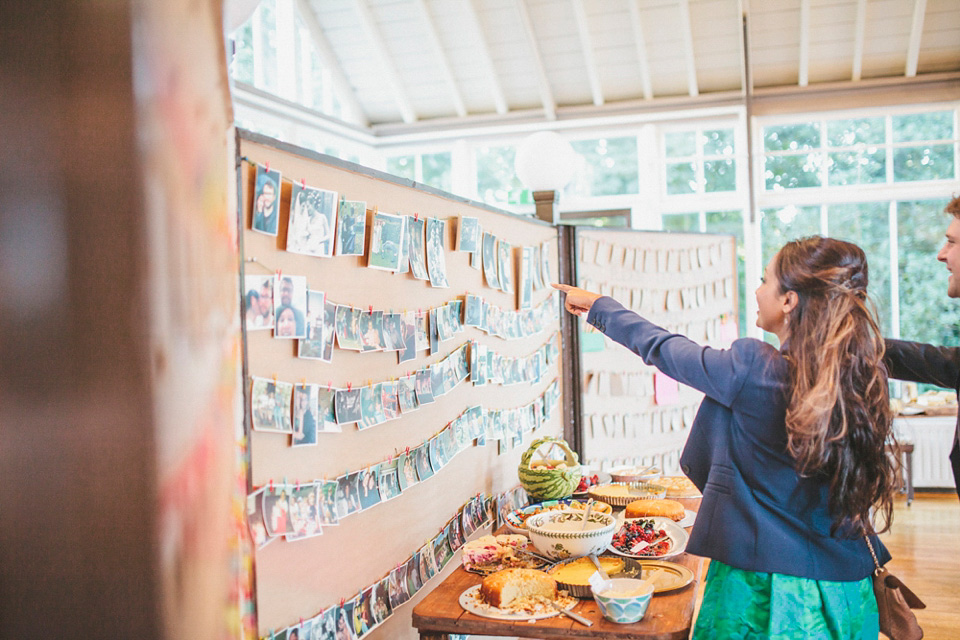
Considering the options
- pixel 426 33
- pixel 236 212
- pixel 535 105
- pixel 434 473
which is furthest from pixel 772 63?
pixel 236 212

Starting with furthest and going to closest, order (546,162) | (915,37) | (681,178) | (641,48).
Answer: (681,178)
(641,48)
(915,37)
(546,162)

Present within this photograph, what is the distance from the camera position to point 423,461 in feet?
5.98

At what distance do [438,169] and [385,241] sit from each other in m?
6.53

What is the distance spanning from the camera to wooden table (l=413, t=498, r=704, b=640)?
142 centimetres

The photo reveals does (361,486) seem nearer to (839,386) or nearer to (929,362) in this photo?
(839,386)

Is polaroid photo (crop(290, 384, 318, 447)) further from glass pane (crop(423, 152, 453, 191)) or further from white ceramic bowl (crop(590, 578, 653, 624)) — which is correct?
glass pane (crop(423, 152, 453, 191))

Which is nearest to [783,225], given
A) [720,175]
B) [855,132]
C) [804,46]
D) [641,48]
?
[720,175]

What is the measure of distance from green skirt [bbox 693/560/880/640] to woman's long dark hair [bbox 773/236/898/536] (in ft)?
0.43

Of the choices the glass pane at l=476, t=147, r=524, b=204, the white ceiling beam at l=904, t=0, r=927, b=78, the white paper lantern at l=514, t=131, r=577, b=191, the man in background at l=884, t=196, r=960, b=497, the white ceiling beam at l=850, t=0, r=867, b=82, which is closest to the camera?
the man in background at l=884, t=196, r=960, b=497

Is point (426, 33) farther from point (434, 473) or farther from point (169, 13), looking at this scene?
point (169, 13)

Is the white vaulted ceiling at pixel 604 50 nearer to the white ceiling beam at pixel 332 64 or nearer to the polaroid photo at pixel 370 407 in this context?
the white ceiling beam at pixel 332 64

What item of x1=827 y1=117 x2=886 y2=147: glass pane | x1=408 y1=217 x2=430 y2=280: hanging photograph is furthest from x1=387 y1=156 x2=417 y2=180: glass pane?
x1=408 y1=217 x2=430 y2=280: hanging photograph

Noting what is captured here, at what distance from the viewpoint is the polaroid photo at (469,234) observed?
6.69ft

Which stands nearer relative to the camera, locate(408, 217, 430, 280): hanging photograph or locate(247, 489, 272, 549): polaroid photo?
locate(247, 489, 272, 549): polaroid photo
